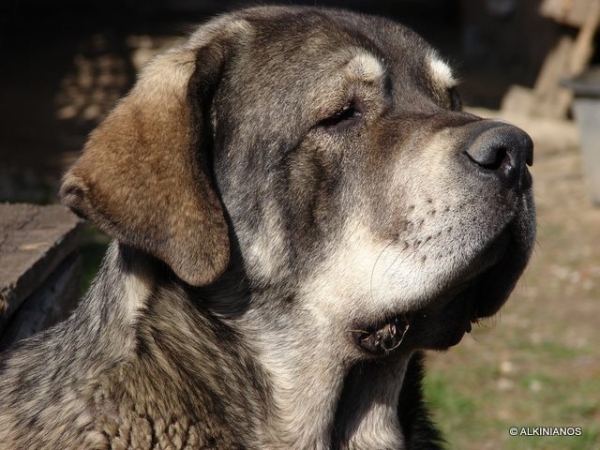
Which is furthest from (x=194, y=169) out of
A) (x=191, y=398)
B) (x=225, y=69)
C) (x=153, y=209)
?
(x=191, y=398)

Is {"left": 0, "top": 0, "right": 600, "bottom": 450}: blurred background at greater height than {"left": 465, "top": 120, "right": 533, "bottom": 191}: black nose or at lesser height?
lesser

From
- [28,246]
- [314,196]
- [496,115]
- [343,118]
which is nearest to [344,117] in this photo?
[343,118]

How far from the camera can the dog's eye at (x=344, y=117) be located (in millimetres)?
3332

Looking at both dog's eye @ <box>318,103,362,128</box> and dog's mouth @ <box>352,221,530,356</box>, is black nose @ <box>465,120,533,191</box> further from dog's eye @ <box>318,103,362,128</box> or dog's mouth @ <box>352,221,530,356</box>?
dog's eye @ <box>318,103,362,128</box>

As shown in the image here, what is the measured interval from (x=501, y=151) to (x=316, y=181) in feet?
1.96

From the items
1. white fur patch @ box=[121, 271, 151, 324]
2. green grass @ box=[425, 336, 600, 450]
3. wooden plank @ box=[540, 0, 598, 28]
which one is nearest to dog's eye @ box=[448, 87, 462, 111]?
white fur patch @ box=[121, 271, 151, 324]

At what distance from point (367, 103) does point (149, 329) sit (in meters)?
1.01

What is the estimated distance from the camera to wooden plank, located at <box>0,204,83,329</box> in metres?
4.05

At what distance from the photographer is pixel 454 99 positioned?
385cm

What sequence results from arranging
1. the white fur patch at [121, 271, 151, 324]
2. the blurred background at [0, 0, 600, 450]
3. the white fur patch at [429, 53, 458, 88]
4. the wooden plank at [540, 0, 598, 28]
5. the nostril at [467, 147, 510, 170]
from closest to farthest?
1. the nostril at [467, 147, 510, 170]
2. the white fur patch at [121, 271, 151, 324]
3. the white fur patch at [429, 53, 458, 88]
4. the blurred background at [0, 0, 600, 450]
5. the wooden plank at [540, 0, 598, 28]

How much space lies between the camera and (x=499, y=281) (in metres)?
3.34

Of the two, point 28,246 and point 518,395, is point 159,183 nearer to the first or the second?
point 28,246

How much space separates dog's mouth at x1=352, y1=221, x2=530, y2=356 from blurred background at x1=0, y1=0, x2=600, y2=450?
1156 millimetres

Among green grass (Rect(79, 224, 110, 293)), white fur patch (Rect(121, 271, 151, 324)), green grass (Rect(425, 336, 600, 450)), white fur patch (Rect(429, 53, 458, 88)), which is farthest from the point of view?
green grass (Rect(79, 224, 110, 293))
